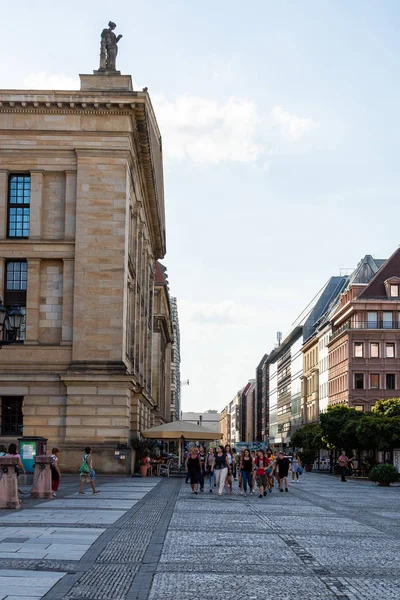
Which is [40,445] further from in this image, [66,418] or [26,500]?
[66,418]

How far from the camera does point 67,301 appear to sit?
147 ft

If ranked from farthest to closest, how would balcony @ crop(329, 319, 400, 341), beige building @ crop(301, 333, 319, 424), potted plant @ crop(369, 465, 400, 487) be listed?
1. beige building @ crop(301, 333, 319, 424)
2. balcony @ crop(329, 319, 400, 341)
3. potted plant @ crop(369, 465, 400, 487)

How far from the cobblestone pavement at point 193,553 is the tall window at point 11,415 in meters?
17.9

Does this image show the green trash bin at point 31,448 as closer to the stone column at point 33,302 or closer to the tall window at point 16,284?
the stone column at point 33,302

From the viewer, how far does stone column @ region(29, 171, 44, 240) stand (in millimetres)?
45219

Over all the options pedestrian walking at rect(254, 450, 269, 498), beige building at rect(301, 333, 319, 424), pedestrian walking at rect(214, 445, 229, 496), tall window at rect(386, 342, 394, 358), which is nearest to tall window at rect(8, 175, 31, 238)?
pedestrian walking at rect(214, 445, 229, 496)

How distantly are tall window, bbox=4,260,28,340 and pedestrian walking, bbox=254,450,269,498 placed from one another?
14277 millimetres

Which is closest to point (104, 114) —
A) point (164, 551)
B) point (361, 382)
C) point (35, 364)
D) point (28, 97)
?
point (28, 97)

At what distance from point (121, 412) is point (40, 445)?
31.7 ft

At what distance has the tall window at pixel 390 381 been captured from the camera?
101 metres

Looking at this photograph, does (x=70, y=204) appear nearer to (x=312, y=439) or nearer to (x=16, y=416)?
(x=16, y=416)

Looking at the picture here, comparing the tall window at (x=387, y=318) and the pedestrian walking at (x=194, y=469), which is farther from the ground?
the tall window at (x=387, y=318)

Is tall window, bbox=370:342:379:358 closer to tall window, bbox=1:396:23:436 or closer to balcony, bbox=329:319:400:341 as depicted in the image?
balcony, bbox=329:319:400:341

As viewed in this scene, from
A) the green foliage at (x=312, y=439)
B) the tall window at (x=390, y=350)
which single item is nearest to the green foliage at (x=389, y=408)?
the green foliage at (x=312, y=439)
